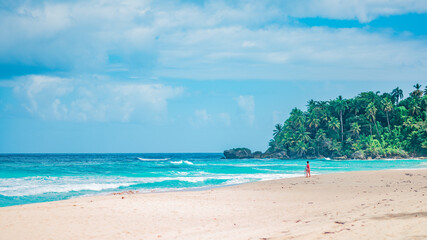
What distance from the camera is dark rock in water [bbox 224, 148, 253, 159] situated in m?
99.6

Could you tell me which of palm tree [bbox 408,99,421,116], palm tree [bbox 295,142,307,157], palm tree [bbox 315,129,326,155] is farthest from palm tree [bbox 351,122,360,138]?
palm tree [bbox 295,142,307,157]

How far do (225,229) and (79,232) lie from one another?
12.4 feet

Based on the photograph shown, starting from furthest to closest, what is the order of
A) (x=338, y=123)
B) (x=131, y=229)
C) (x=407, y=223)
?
(x=338, y=123)
(x=131, y=229)
(x=407, y=223)

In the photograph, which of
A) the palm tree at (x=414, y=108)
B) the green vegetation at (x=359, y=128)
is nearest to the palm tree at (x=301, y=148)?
the green vegetation at (x=359, y=128)

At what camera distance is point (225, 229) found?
28.4 feet

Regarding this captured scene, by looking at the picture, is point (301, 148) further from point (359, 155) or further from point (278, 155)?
point (359, 155)

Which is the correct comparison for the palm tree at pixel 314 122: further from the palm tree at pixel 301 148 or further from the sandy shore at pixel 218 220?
the sandy shore at pixel 218 220

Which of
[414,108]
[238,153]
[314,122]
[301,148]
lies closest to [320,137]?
[314,122]

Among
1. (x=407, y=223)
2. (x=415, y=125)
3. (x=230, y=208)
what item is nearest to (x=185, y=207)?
(x=230, y=208)

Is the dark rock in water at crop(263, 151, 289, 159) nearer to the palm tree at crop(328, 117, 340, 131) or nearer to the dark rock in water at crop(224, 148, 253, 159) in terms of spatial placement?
the dark rock in water at crop(224, 148, 253, 159)

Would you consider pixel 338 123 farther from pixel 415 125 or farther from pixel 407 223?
pixel 407 223

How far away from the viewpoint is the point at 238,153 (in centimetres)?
10075

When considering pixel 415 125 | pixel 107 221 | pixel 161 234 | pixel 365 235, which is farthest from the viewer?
pixel 415 125

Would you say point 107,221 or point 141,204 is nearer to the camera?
point 107,221
